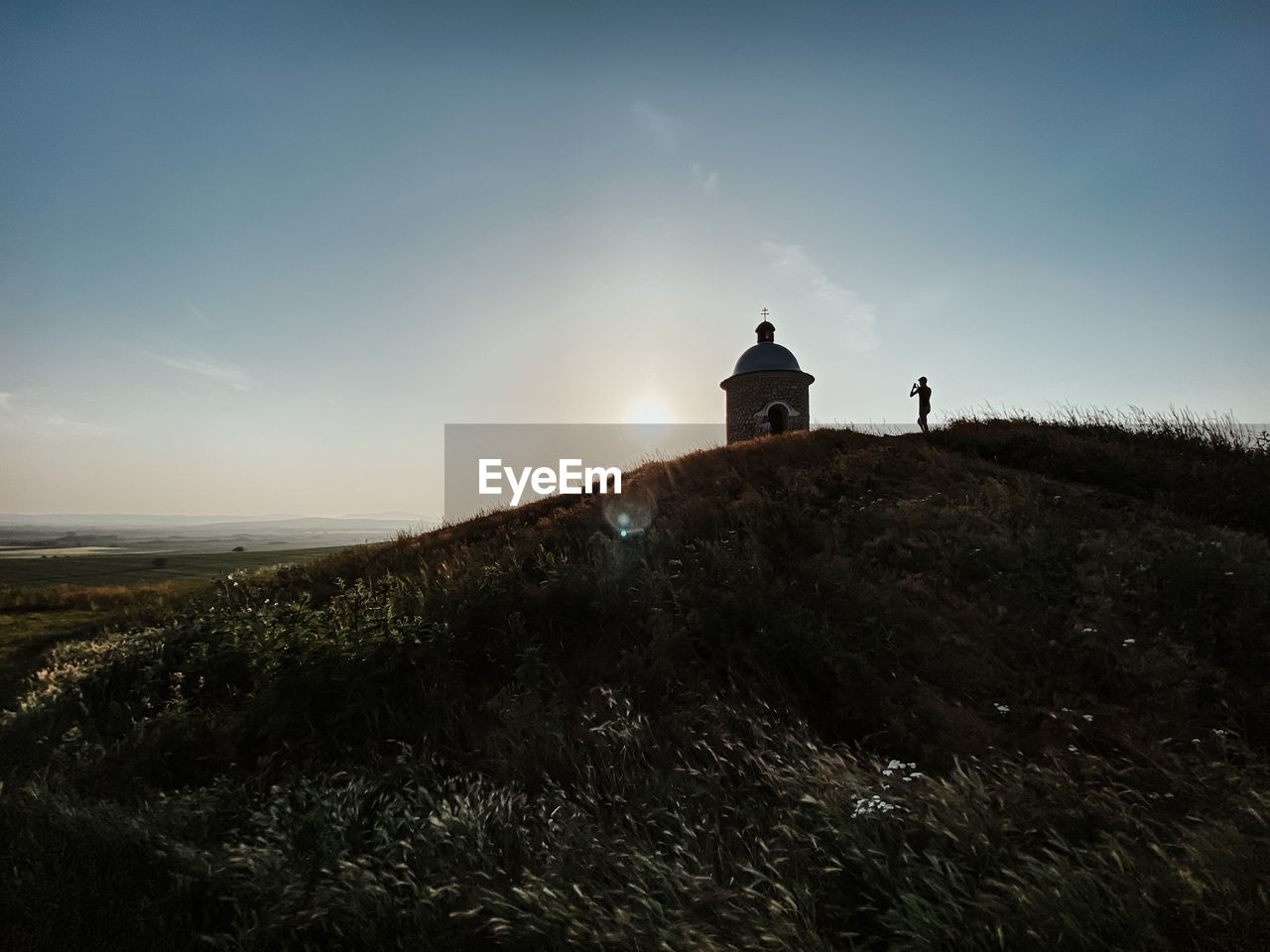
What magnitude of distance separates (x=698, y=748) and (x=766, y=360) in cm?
2495

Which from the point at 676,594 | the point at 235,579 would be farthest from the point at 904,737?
the point at 235,579

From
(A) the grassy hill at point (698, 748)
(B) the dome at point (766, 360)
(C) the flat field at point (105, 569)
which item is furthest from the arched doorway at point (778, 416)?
(C) the flat field at point (105, 569)

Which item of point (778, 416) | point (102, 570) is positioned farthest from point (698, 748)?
point (778, 416)

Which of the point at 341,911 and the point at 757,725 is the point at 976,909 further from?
the point at 341,911

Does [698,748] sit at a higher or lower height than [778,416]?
lower

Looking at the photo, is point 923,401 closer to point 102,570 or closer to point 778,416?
point 778,416

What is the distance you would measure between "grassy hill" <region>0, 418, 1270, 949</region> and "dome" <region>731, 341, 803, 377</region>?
18303 mm

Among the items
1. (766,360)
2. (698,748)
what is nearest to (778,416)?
(766,360)

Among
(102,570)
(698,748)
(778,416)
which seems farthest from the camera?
(778,416)

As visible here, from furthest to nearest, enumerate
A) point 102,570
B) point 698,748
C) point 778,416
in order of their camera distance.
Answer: point 778,416
point 102,570
point 698,748

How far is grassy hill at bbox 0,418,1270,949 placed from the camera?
2541 mm

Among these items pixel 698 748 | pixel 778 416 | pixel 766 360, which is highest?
pixel 766 360

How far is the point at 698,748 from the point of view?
4160 millimetres

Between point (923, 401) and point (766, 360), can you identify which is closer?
point (923, 401)
